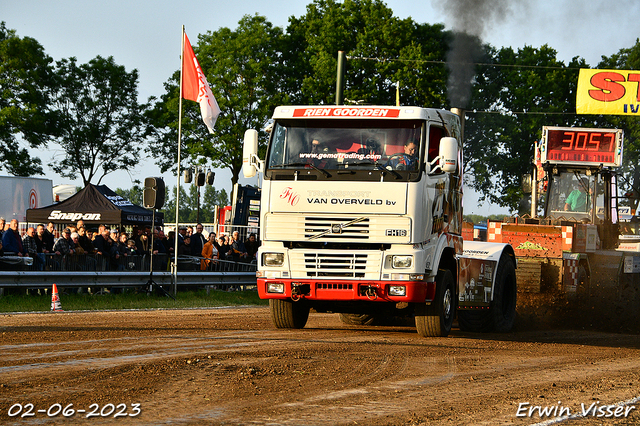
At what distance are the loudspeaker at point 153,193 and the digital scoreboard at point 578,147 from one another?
350 inches

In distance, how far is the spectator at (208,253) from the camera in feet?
71.4

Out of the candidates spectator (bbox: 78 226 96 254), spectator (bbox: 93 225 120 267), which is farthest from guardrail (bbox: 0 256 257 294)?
spectator (bbox: 78 226 96 254)

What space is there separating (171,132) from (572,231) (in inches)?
1322

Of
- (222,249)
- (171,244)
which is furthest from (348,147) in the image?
(222,249)

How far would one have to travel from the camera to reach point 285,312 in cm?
1227

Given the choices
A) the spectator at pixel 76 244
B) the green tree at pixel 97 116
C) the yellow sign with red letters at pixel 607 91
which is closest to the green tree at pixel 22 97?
the green tree at pixel 97 116

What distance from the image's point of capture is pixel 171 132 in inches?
1823

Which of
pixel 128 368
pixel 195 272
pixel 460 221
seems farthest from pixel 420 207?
pixel 195 272

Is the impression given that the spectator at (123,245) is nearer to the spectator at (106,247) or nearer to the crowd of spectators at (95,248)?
the crowd of spectators at (95,248)

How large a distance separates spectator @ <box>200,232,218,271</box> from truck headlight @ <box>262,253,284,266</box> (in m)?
10.5

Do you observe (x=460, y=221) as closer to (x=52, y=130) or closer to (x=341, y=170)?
(x=341, y=170)

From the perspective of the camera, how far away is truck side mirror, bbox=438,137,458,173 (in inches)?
432

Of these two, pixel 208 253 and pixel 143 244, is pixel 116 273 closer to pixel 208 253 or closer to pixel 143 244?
pixel 143 244

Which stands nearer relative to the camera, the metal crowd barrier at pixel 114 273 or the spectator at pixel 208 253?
the metal crowd barrier at pixel 114 273
